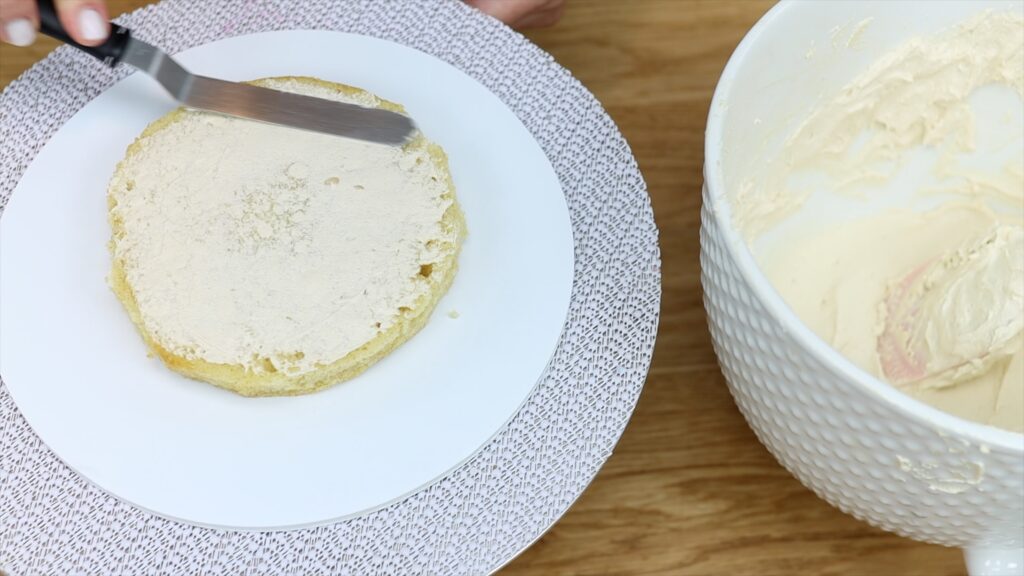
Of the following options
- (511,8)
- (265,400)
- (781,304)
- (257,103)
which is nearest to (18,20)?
(257,103)

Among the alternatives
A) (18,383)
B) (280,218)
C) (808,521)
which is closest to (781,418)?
(808,521)

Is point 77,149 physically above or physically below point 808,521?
above

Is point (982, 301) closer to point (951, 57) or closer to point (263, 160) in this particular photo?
point (951, 57)

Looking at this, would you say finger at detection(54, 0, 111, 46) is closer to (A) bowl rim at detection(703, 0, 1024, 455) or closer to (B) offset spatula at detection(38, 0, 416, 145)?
(B) offset spatula at detection(38, 0, 416, 145)

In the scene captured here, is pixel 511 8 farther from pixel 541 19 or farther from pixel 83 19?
pixel 83 19

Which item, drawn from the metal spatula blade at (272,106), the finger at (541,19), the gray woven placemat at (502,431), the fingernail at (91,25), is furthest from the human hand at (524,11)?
the fingernail at (91,25)

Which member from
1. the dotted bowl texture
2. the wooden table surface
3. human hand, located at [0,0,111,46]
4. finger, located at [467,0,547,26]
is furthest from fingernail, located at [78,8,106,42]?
the dotted bowl texture

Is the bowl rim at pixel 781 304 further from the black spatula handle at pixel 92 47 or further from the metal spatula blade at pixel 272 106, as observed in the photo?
the black spatula handle at pixel 92 47
